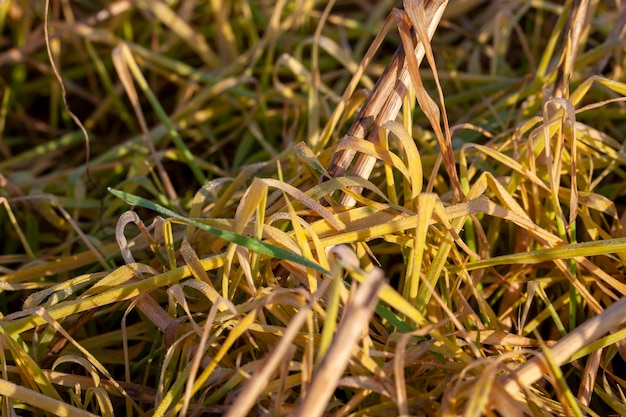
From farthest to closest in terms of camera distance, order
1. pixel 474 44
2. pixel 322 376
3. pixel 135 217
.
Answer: pixel 474 44 → pixel 135 217 → pixel 322 376

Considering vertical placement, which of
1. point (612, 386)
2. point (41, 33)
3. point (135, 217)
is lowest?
point (612, 386)

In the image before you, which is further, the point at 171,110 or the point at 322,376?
the point at 171,110

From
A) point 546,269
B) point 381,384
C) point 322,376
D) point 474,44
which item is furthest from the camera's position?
point 474,44

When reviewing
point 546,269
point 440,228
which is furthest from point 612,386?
point 440,228

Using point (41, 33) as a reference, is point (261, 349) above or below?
below

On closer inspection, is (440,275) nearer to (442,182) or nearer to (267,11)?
(442,182)

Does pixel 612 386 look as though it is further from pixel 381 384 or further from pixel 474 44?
pixel 474 44

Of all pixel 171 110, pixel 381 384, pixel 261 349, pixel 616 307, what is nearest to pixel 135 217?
pixel 261 349
